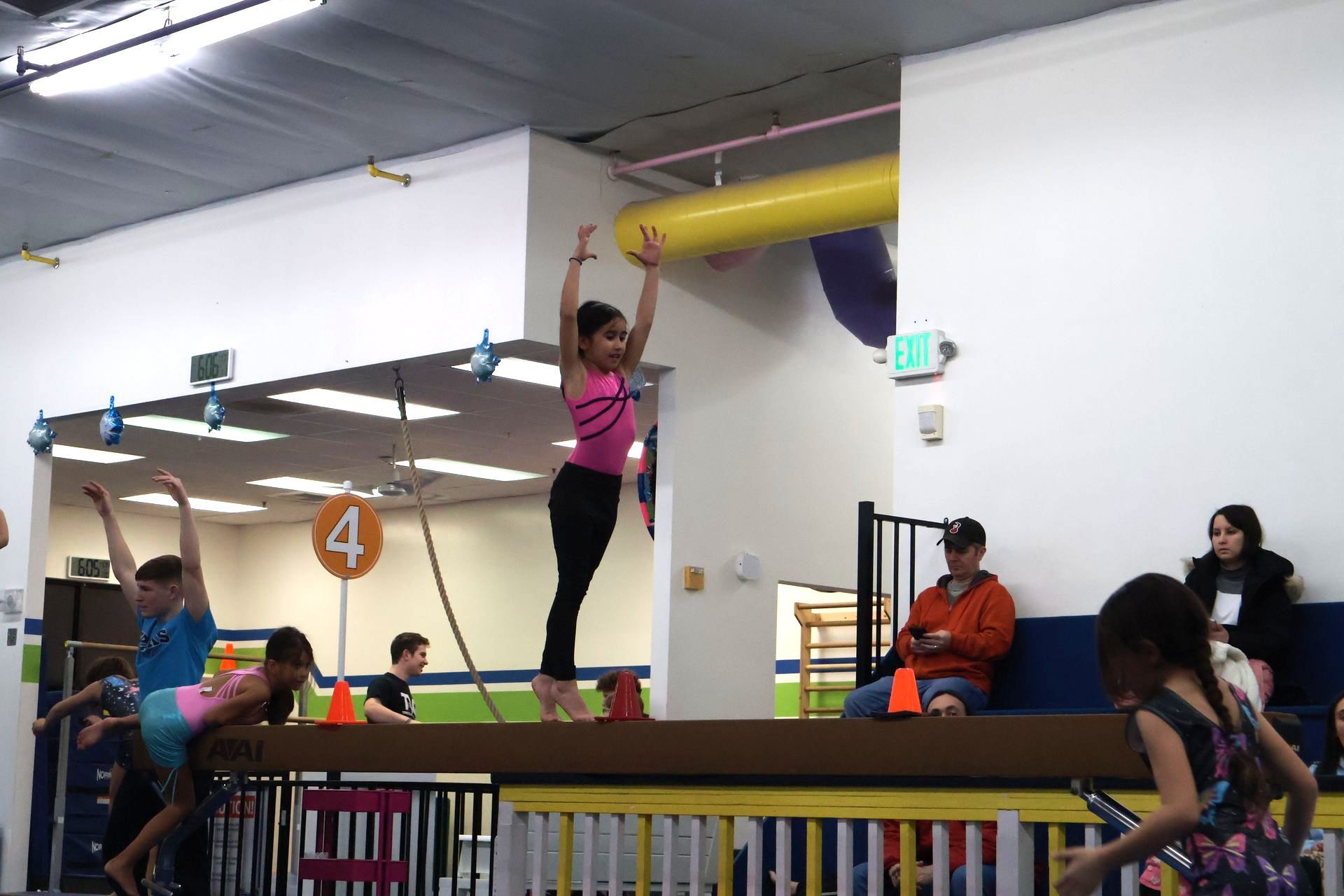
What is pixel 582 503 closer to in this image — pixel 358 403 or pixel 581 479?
pixel 581 479

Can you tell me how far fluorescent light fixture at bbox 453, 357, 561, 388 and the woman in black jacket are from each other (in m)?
4.06

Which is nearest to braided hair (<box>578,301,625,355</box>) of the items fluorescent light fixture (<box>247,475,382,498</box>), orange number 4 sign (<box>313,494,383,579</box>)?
orange number 4 sign (<box>313,494,383,579</box>)

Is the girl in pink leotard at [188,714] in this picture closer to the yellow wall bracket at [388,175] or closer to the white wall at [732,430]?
the white wall at [732,430]

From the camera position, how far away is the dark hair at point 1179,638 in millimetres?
2402

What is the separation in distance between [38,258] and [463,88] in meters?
4.00

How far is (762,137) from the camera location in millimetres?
7691

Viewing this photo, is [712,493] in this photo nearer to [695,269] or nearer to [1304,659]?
[695,269]

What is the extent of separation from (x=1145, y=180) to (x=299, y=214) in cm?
478

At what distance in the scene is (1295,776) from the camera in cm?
249

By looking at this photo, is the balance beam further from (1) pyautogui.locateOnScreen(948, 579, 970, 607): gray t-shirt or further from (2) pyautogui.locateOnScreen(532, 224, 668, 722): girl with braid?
(1) pyautogui.locateOnScreen(948, 579, 970, 607): gray t-shirt

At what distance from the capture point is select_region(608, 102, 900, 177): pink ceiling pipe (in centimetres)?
740

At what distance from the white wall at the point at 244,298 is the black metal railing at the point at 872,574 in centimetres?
227

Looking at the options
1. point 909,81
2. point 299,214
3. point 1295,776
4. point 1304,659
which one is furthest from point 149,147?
point 1295,776

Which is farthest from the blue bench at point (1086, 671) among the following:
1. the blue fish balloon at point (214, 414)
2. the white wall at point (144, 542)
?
the white wall at point (144, 542)
